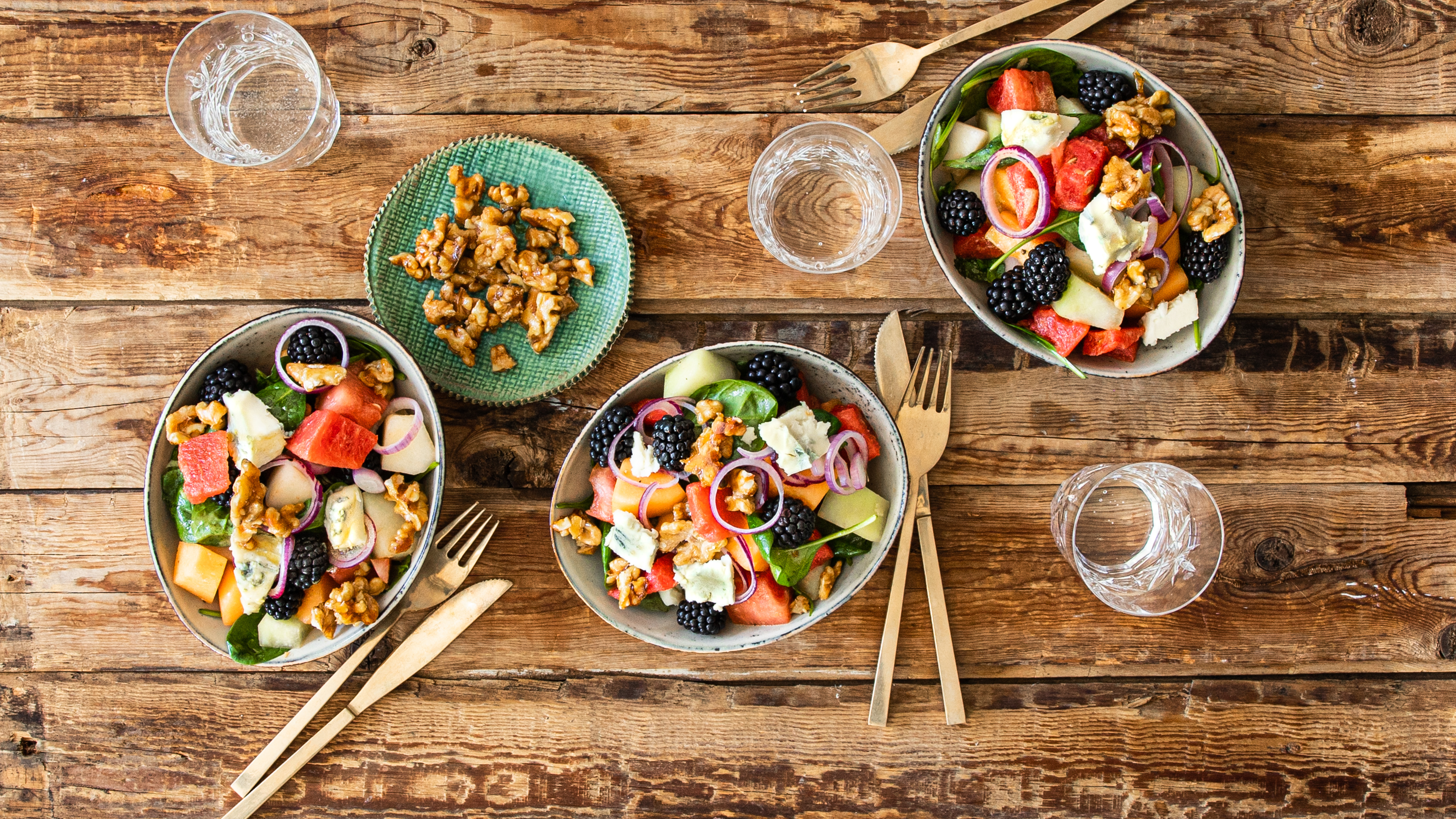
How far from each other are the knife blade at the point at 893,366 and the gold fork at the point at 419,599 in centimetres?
92

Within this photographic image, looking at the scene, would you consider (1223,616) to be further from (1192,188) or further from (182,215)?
(182,215)

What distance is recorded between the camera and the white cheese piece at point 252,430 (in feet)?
5.34

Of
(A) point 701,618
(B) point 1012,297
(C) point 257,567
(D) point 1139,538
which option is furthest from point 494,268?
(D) point 1139,538

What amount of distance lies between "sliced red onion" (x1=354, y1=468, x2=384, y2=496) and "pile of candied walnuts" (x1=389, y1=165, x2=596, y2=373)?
30 centimetres

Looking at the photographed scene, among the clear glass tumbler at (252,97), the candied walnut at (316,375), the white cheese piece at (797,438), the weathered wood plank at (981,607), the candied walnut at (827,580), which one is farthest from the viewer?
the weathered wood plank at (981,607)

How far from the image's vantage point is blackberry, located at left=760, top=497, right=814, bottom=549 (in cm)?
162

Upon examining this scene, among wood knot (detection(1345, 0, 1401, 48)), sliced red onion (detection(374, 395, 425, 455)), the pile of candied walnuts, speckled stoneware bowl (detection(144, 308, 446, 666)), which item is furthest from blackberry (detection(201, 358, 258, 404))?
wood knot (detection(1345, 0, 1401, 48))

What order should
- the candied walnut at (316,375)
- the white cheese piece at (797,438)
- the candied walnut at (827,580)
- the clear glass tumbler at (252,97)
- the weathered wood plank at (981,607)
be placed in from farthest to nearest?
the weathered wood plank at (981,607) → the clear glass tumbler at (252,97) → the candied walnut at (827,580) → the candied walnut at (316,375) → the white cheese piece at (797,438)

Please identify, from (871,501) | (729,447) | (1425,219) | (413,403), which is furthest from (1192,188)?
(413,403)

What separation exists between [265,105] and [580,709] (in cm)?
154

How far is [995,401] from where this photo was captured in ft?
6.47

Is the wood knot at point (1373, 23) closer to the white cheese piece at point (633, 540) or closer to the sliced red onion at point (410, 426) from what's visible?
the white cheese piece at point (633, 540)

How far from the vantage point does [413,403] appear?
1.78 meters

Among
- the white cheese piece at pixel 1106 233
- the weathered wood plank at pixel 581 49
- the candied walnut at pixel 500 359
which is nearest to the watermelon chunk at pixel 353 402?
the candied walnut at pixel 500 359
